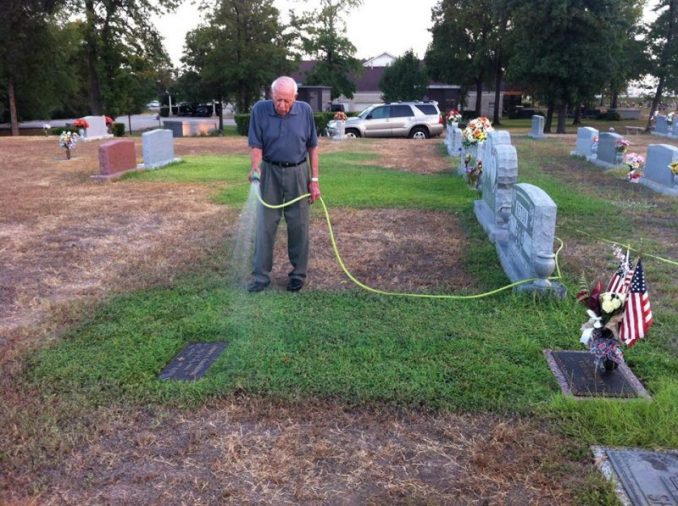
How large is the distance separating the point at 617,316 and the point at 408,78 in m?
43.7

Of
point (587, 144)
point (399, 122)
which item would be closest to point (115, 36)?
point (399, 122)

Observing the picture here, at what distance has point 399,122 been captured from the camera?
74.4 feet

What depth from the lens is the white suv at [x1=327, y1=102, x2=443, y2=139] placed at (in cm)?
2264

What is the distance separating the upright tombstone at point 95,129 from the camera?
2159cm

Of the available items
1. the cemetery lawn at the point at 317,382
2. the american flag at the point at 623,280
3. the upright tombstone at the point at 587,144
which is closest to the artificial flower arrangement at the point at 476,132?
the cemetery lawn at the point at 317,382

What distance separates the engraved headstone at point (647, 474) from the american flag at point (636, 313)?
731mm

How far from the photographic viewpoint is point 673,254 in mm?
6223

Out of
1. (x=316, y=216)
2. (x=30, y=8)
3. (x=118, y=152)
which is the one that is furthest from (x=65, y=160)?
(x=30, y=8)

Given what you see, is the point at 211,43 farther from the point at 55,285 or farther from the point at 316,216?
the point at 55,285

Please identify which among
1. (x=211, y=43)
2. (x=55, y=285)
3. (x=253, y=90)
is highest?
(x=211, y=43)

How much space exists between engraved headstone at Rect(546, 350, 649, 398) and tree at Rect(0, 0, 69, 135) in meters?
31.3

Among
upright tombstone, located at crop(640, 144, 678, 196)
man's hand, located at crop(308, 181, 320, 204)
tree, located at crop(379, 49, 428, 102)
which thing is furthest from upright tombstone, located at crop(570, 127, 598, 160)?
tree, located at crop(379, 49, 428, 102)

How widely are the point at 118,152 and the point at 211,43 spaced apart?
22.4 m

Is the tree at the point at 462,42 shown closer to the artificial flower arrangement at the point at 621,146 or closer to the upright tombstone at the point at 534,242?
the artificial flower arrangement at the point at 621,146
